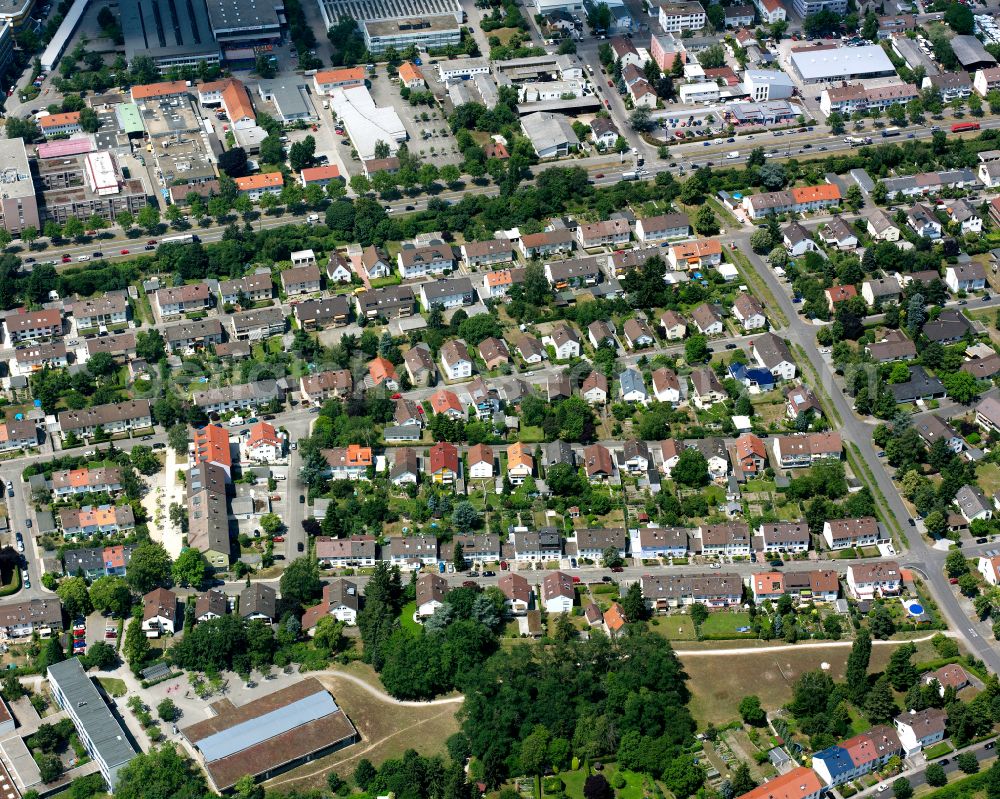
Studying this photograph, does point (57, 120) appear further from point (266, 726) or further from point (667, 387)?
point (266, 726)

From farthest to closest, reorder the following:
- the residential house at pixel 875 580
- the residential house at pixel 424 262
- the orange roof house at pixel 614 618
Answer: the residential house at pixel 424 262
the residential house at pixel 875 580
the orange roof house at pixel 614 618

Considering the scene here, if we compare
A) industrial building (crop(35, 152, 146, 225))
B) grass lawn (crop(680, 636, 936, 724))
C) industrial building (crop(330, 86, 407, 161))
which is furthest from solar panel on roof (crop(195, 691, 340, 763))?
industrial building (crop(330, 86, 407, 161))

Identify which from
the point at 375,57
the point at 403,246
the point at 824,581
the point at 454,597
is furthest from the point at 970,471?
the point at 375,57

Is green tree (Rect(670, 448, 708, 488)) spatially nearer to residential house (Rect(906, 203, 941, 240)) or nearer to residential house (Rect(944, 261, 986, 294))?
residential house (Rect(944, 261, 986, 294))

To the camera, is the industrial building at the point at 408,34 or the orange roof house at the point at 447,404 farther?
the industrial building at the point at 408,34

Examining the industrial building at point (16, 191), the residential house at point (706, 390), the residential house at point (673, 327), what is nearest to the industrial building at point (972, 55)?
the residential house at point (673, 327)

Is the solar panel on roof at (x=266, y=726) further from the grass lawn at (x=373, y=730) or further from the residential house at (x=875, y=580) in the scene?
the residential house at (x=875, y=580)

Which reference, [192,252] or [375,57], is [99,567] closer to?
[192,252]
